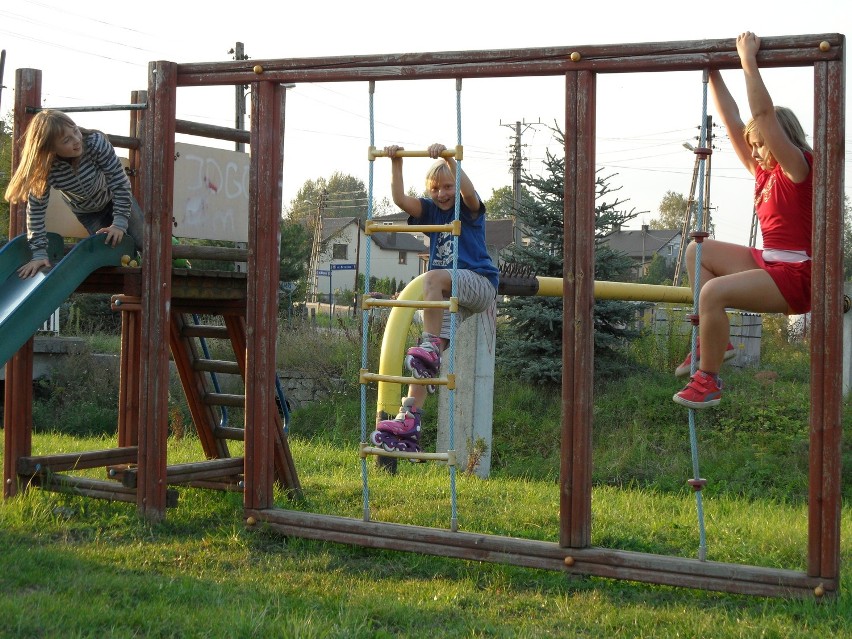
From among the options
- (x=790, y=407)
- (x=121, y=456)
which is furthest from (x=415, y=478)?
(x=790, y=407)

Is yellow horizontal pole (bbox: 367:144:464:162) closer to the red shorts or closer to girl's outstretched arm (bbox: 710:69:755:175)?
girl's outstretched arm (bbox: 710:69:755:175)

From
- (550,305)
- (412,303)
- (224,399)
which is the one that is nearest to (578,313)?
(412,303)

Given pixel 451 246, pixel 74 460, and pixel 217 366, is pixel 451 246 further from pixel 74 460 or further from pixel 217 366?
pixel 74 460

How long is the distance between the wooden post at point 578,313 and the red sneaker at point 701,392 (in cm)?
46

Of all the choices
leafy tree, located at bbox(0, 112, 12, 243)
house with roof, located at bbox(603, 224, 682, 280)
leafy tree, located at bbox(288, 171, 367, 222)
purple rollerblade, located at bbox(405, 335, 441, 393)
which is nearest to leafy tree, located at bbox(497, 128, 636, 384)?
purple rollerblade, located at bbox(405, 335, 441, 393)

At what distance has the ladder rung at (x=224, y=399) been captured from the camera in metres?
6.61

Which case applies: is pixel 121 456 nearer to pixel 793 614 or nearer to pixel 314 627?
Result: pixel 314 627

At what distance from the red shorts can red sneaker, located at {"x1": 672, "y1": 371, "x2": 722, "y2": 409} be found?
0.51 m

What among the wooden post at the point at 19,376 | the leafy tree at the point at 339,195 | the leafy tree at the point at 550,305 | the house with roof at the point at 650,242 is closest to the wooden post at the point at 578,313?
the wooden post at the point at 19,376

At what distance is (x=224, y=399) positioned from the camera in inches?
267

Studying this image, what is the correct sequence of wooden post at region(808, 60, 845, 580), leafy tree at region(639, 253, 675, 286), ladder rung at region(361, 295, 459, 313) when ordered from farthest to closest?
1. leafy tree at region(639, 253, 675, 286)
2. ladder rung at region(361, 295, 459, 313)
3. wooden post at region(808, 60, 845, 580)

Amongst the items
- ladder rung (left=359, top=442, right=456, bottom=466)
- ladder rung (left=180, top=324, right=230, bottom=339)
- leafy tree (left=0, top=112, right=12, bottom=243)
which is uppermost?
leafy tree (left=0, top=112, right=12, bottom=243)

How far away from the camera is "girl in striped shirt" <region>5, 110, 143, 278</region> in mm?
5879

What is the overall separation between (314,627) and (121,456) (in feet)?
11.1
